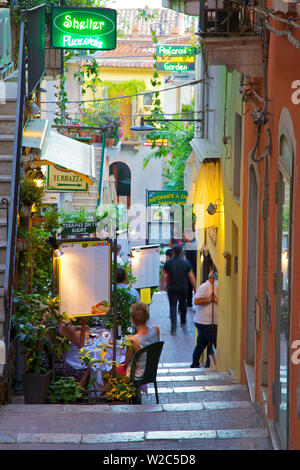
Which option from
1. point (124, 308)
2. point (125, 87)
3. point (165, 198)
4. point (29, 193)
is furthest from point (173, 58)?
point (125, 87)

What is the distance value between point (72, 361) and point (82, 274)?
3.47ft

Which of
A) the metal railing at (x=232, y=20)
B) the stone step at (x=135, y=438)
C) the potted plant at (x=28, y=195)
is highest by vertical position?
the metal railing at (x=232, y=20)

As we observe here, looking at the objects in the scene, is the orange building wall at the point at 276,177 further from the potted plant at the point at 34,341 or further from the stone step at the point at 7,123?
the stone step at the point at 7,123

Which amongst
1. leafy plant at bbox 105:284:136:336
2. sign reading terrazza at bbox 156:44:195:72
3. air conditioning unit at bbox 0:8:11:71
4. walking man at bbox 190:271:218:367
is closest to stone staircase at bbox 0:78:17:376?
air conditioning unit at bbox 0:8:11:71

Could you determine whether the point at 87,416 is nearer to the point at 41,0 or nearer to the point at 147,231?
the point at 41,0

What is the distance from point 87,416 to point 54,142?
3.92 metres

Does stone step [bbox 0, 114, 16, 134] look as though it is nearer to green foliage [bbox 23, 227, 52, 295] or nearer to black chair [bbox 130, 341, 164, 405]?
green foliage [bbox 23, 227, 52, 295]

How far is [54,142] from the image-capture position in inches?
359

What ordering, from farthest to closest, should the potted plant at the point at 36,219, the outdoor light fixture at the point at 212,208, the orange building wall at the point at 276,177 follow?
the outdoor light fixture at the point at 212,208
the potted plant at the point at 36,219
the orange building wall at the point at 276,177

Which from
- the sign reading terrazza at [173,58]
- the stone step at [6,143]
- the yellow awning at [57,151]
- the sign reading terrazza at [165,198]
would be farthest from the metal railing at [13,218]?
the sign reading terrazza at [165,198]

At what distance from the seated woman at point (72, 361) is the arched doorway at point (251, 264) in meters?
1.91

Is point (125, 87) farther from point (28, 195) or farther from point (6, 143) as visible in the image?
point (28, 195)

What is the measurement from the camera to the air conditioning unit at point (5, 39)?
10.8 m

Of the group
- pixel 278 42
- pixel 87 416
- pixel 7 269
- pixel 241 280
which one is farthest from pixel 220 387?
pixel 278 42
